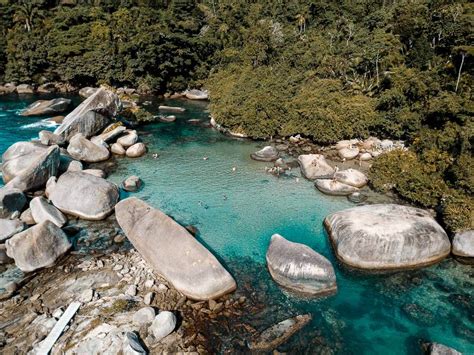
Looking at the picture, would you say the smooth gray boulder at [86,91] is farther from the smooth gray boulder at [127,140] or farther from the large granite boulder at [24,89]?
the smooth gray boulder at [127,140]

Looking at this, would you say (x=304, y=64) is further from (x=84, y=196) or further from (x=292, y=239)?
(x=84, y=196)

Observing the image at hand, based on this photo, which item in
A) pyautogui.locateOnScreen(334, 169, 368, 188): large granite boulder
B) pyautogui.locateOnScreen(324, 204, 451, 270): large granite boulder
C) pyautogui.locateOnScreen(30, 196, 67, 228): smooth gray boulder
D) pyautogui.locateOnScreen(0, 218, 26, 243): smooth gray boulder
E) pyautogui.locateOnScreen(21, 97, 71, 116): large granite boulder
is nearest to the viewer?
pyautogui.locateOnScreen(324, 204, 451, 270): large granite boulder

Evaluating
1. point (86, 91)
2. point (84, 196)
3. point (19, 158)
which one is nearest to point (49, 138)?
point (19, 158)

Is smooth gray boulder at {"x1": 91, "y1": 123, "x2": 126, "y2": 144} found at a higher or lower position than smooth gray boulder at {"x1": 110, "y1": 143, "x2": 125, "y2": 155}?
higher

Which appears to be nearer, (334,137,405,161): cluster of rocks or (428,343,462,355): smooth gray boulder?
(428,343,462,355): smooth gray boulder

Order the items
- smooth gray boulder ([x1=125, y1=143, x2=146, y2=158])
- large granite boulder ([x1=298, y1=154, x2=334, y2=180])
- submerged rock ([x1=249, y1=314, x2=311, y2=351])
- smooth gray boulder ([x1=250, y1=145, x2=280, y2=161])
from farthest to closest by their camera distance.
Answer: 1. smooth gray boulder ([x1=125, y1=143, x2=146, y2=158])
2. smooth gray boulder ([x1=250, y1=145, x2=280, y2=161])
3. large granite boulder ([x1=298, y1=154, x2=334, y2=180])
4. submerged rock ([x1=249, y1=314, x2=311, y2=351])

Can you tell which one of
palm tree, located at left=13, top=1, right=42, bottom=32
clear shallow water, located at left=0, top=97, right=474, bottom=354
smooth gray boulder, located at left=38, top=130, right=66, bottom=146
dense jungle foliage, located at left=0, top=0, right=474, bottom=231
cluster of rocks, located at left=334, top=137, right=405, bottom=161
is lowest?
clear shallow water, located at left=0, top=97, right=474, bottom=354

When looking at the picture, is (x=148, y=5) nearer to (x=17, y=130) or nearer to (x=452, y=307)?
(x=17, y=130)

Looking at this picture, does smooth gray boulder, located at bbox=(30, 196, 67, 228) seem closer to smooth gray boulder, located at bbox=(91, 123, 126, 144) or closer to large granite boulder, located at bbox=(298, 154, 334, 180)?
smooth gray boulder, located at bbox=(91, 123, 126, 144)

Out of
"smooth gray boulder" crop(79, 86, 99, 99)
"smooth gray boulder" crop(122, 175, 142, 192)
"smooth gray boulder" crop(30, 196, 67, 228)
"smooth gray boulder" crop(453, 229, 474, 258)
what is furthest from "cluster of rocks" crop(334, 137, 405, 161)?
"smooth gray boulder" crop(79, 86, 99, 99)
